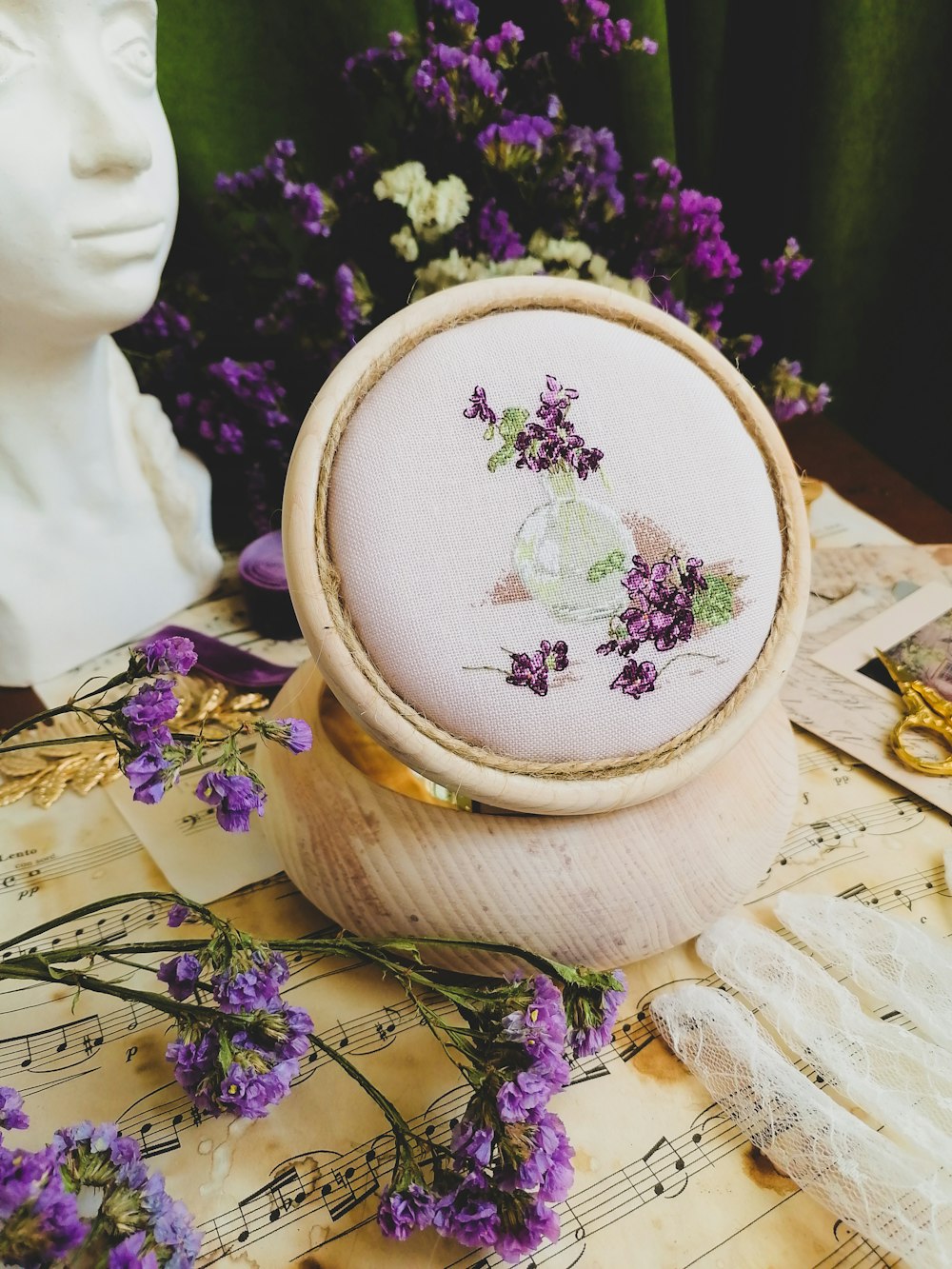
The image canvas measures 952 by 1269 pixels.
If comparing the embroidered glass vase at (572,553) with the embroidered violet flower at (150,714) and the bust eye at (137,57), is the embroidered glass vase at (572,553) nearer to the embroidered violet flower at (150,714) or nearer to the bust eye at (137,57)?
the embroidered violet flower at (150,714)

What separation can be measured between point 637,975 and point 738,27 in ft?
4.54

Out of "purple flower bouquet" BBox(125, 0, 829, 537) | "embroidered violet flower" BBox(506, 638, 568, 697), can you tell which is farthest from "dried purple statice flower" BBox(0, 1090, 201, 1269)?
"purple flower bouquet" BBox(125, 0, 829, 537)

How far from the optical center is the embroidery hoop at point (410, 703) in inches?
26.4

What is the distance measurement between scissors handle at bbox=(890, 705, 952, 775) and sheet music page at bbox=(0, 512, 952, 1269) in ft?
0.25

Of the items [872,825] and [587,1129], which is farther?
[872,825]

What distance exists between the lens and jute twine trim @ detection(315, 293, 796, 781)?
0.68 metres

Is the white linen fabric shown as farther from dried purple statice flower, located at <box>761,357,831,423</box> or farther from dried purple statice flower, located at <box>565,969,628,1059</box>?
dried purple statice flower, located at <box>761,357,831,423</box>

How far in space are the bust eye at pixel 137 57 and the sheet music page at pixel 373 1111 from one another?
71cm

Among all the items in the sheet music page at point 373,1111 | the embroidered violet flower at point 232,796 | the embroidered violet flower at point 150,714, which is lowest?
the sheet music page at point 373,1111

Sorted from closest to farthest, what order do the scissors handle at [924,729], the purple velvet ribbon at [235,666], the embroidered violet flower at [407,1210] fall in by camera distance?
1. the embroidered violet flower at [407,1210]
2. the scissors handle at [924,729]
3. the purple velvet ribbon at [235,666]

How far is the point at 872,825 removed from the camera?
932 mm

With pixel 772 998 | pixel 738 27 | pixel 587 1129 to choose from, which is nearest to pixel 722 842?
pixel 772 998

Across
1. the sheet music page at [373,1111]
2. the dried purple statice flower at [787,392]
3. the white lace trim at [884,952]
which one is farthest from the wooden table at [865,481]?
the white lace trim at [884,952]

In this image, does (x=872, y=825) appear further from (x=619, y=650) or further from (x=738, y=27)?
(x=738, y=27)
